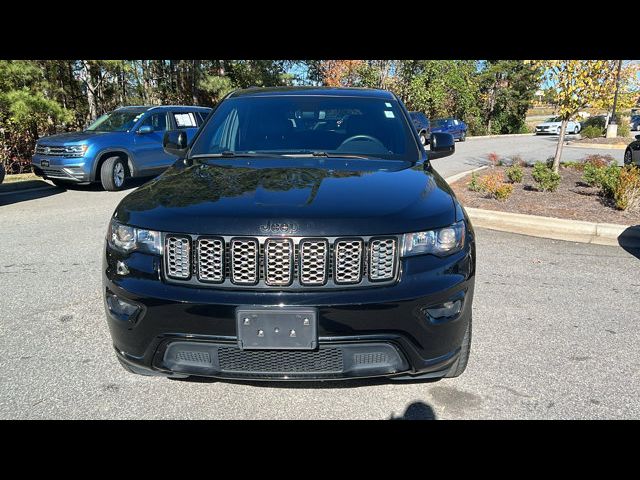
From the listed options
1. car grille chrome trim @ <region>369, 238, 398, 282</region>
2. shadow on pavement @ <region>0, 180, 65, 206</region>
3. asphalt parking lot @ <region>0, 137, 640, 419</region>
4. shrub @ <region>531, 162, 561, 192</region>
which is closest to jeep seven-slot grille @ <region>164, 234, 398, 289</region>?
car grille chrome trim @ <region>369, 238, 398, 282</region>

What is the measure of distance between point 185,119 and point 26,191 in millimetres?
3756

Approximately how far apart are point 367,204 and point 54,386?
2.10 metres

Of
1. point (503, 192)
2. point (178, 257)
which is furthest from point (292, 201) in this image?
point (503, 192)

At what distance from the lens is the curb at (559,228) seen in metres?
6.18

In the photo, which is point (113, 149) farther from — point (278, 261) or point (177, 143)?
point (278, 261)

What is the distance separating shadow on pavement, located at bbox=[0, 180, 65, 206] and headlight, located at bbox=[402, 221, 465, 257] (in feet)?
29.0

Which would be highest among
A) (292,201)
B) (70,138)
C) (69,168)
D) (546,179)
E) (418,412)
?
(292,201)

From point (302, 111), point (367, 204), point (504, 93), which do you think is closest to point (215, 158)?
point (302, 111)

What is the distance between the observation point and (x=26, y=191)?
10.2m

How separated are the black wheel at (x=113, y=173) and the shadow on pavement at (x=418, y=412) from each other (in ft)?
29.4

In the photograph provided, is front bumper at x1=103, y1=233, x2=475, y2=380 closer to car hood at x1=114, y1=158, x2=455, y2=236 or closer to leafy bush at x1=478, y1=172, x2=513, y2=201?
car hood at x1=114, y1=158, x2=455, y2=236
